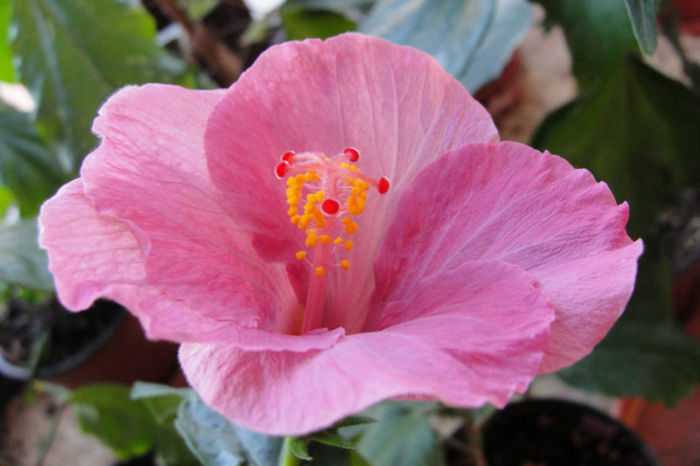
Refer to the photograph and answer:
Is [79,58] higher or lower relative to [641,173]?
higher

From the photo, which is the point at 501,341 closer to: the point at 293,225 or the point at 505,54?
the point at 293,225

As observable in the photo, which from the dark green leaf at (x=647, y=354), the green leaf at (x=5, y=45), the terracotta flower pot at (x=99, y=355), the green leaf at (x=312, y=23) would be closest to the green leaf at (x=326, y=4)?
the green leaf at (x=312, y=23)

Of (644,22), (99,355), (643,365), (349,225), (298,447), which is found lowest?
(99,355)

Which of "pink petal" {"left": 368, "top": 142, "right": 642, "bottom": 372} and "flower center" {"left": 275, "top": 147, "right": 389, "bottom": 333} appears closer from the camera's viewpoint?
"pink petal" {"left": 368, "top": 142, "right": 642, "bottom": 372}

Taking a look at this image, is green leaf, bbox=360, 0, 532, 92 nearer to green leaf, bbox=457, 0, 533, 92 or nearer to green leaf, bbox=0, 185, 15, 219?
green leaf, bbox=457, 0, 533, 92

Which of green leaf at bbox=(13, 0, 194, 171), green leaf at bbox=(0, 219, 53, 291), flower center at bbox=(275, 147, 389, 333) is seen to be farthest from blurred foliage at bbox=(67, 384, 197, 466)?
flower center at bbox=(275, 147, 389, 333)

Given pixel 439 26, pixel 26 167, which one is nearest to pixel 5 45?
pixel 26 167

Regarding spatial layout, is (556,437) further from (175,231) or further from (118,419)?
(175,231)
